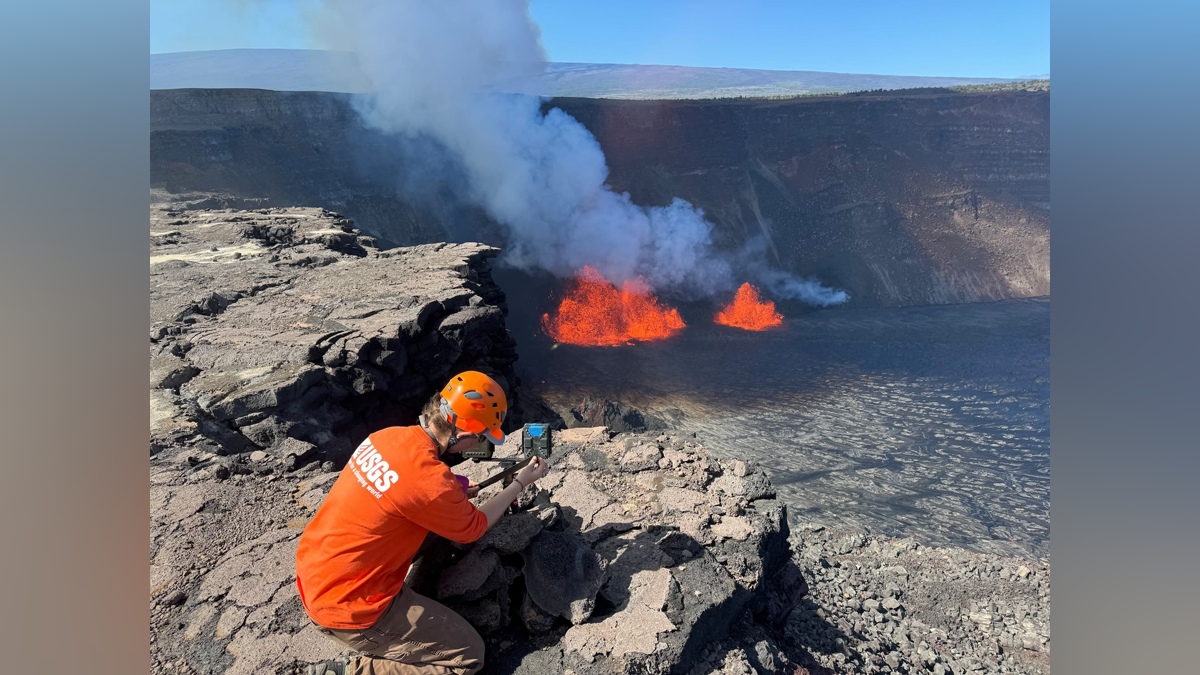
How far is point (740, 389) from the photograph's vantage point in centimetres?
1509

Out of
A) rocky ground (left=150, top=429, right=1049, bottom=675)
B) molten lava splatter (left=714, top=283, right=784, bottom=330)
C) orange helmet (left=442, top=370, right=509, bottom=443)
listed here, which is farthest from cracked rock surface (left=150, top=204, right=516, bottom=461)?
molten lava splatter (left=714, top=283, right=784, bottom=330)

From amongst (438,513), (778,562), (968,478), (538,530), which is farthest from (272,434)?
(968,478)

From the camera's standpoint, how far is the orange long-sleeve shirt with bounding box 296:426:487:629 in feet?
8.98

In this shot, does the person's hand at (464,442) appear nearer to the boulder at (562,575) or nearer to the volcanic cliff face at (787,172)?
the boulder at (562,575)

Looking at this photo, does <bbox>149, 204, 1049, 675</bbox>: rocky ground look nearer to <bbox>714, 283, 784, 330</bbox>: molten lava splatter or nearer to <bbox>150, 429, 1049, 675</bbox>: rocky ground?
<bbox>150, 429, 1049, 675</bbox>: rocky ground

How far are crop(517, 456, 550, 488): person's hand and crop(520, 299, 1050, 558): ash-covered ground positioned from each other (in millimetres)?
7266

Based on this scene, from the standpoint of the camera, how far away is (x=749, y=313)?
2219 cm

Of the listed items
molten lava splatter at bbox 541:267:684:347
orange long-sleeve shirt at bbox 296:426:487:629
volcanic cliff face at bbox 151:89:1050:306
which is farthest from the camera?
volcanic cliff face at bbox 151:89:1050:306

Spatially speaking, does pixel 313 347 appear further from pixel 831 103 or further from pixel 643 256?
pixel 831 103

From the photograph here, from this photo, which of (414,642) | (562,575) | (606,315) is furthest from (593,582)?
(606,315)

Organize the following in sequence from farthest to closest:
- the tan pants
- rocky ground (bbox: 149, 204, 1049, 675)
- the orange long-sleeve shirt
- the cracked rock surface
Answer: the cracked rock surface → rocky ground (bbox: 149, 204, 1049, 675) → the tan pants → the orange long-sleeve shirt

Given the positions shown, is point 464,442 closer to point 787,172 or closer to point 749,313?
point 749,313

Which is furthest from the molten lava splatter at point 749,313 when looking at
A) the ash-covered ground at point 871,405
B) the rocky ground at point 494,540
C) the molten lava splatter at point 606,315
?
the rocky ground at point 494,540

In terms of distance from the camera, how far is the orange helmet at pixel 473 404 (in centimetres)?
301
